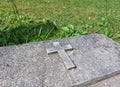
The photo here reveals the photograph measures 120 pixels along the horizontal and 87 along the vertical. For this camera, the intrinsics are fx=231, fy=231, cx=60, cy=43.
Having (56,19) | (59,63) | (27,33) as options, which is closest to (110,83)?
(59,63)

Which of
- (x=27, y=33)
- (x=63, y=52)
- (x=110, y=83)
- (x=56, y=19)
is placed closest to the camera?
(x=110, y=83)

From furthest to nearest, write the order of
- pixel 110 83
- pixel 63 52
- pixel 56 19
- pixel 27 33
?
pixel 56 19 < pixel 27 33 < pixel 63 52 < pixel 110 83

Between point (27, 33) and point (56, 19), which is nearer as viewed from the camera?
point (27, 33)

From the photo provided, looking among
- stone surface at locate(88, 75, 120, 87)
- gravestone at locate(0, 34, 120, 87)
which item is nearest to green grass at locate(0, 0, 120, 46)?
gravestone at locate(0, 34, 120, 87)

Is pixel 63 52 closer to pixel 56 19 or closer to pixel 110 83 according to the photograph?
pixel 110 83

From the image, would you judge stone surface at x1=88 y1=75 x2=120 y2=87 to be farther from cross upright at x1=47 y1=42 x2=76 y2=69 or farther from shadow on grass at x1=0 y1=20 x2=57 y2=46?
shadow on grass at x1=0 y1=20 x2=57 y2=46

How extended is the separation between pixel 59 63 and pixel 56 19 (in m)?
2.02

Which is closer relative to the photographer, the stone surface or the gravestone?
the gravestone

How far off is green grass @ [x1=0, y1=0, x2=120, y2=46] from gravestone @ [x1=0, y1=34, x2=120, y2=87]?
770mm

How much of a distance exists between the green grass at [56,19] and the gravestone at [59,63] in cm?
77

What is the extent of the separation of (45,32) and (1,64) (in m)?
1.39

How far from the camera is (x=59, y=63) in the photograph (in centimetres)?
261

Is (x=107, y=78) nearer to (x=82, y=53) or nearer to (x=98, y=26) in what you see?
(x=82, y=53)

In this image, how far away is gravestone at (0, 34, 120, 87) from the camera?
7.76ft
